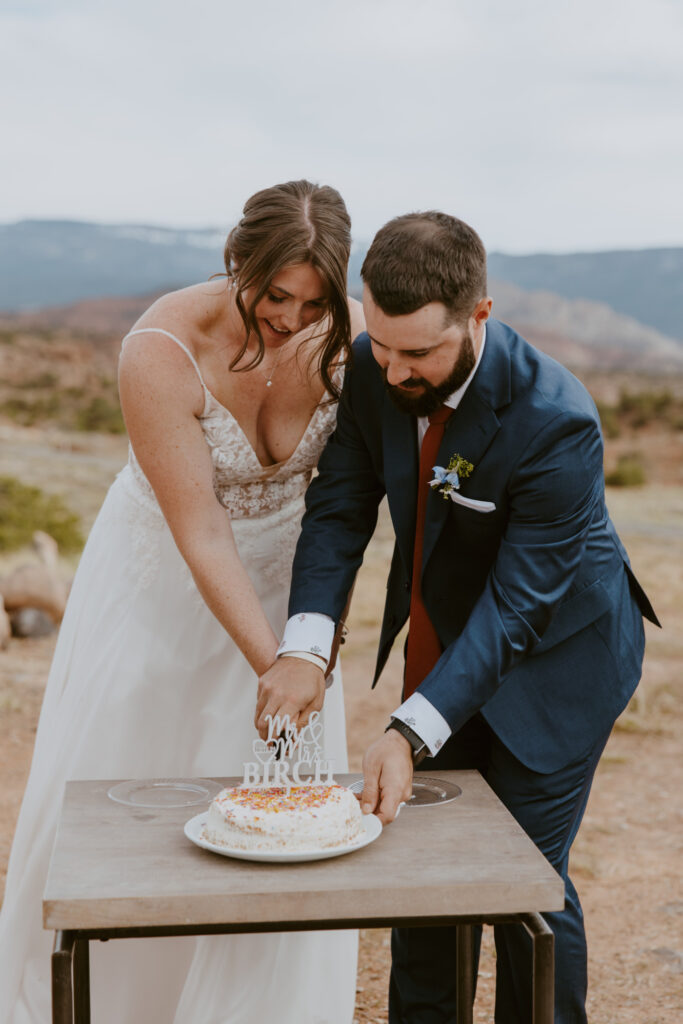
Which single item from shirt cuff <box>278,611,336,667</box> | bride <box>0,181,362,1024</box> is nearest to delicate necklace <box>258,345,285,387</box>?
bride <box>0,181,362,1024</box>

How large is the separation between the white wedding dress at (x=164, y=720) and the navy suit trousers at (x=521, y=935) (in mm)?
355

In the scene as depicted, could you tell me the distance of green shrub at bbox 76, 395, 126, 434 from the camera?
35094 mm

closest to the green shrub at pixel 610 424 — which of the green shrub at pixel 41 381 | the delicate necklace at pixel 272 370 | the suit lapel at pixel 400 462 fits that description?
the green shrub at pixel 41 381

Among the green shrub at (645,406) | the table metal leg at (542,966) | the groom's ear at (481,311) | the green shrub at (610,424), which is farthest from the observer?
the green shrub at (645,406)

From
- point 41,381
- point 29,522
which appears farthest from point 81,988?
point 41,381

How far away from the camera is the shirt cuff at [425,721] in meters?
2.29

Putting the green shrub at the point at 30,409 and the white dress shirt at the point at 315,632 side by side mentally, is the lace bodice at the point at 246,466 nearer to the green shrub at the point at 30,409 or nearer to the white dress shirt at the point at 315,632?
the white dress shirt at the point at 315,632

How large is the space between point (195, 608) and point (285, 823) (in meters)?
1.33

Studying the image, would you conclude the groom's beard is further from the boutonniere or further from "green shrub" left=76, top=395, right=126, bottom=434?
"green shrub" left=76, top=395, right=126, bottom=434

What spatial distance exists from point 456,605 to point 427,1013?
103 cm

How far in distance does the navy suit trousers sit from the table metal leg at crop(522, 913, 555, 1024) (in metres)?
0.60

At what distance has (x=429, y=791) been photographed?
7.68 feet

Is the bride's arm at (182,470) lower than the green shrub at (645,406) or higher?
higher

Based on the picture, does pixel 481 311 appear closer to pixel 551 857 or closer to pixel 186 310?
pixel 186 310
